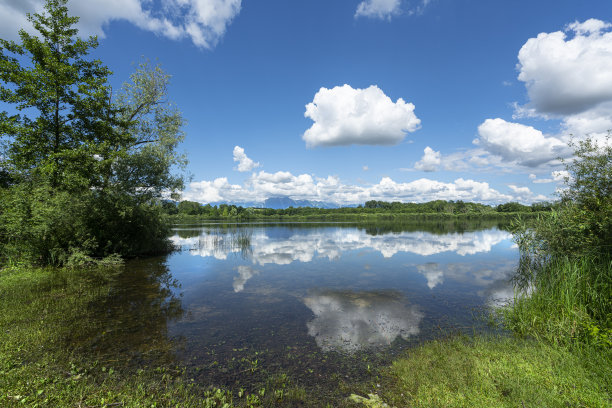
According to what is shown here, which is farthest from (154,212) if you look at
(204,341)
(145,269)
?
(204,341)

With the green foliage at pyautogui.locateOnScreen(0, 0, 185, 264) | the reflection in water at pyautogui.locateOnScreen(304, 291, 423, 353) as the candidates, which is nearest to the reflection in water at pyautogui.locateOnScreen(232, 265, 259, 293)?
the reflection in water at pyautogui.locateOnScreen(304, 291, 423, 353)

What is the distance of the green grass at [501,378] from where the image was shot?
519 centimetres

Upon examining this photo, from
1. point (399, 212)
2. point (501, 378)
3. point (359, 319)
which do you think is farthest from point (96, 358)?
point (399, 212)

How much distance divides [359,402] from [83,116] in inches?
1017

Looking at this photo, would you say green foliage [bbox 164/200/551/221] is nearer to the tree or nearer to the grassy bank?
the tree

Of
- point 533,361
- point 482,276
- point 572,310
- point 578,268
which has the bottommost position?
point 482,276

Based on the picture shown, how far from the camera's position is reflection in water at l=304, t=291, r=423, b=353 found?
9.11 meters

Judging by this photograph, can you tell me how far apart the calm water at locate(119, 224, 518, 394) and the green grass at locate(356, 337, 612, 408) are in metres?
1.10

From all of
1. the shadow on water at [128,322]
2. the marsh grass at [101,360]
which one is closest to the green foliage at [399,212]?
the shadow on water at [128,322]

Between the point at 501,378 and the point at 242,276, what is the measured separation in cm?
1656

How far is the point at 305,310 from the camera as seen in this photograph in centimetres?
1245

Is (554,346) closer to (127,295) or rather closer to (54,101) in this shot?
(127,295)

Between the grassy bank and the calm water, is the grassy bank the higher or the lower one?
the higher one

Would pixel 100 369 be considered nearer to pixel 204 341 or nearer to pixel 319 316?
pixel 204 341
